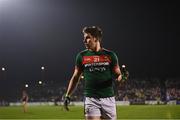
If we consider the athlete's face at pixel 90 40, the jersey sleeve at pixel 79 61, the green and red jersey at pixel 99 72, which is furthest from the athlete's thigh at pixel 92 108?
the athlete's face at pixel 90 40

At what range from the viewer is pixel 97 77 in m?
7.71

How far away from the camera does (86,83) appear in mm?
7805

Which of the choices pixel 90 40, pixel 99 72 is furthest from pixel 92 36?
pixel 99 72

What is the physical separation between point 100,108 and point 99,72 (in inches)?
26.7

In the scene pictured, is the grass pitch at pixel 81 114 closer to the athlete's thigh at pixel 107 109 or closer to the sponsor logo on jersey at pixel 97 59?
the athlete's thigh at pixel 107 109

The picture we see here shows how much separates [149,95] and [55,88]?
90.6 feet

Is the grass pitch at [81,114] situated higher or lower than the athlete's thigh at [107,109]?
lower

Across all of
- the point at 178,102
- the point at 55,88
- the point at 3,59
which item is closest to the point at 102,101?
the point at 178,102

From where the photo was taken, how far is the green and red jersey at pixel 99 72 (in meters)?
7.72

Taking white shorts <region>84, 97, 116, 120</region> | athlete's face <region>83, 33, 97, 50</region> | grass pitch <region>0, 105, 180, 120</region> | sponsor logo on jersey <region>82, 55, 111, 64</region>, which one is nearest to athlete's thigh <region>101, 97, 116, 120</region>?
white shorts <region>84, 97, 116, 120</region>

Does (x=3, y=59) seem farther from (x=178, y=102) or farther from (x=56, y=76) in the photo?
(x=178, y=102)

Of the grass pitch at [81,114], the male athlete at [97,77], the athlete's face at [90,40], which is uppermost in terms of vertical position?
the athlete's face at [90,40]

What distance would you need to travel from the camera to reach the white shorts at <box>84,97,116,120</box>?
7668 mm

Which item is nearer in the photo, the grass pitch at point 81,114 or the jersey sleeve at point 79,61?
the jersey sleeve at point 79,61
